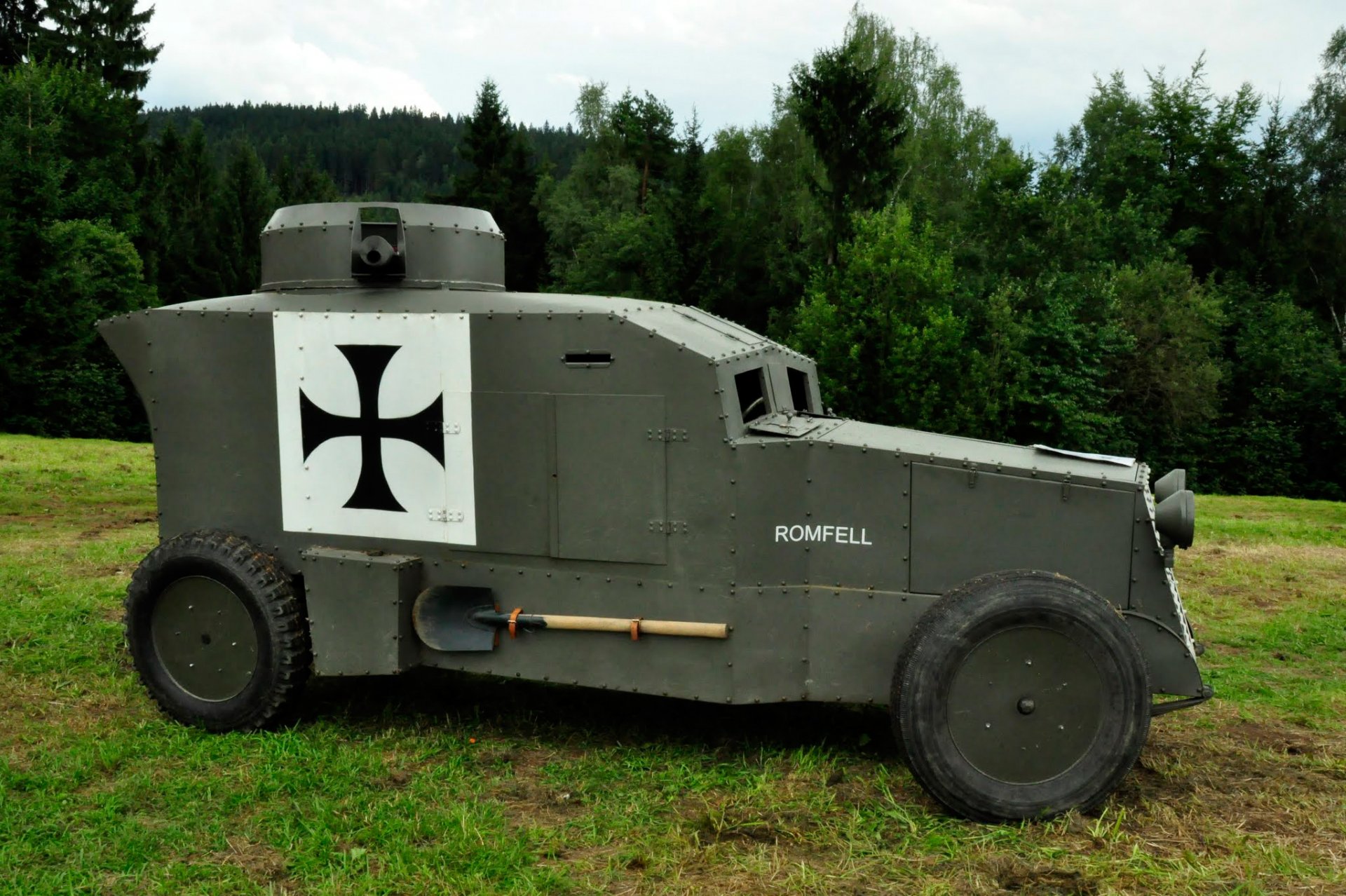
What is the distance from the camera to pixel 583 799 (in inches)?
218

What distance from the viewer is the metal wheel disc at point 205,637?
6.32 metres

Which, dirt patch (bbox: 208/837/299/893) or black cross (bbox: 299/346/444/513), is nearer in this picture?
dirt patch (bbox: 208/837/299/893)

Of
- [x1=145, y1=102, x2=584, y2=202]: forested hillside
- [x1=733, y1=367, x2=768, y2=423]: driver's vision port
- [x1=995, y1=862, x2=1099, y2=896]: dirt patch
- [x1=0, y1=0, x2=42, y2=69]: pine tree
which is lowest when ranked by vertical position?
[x1=995, y1=862, x2=1099, y2=896]: dirt patch

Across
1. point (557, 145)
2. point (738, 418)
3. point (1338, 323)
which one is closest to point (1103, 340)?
point (1338, 323)

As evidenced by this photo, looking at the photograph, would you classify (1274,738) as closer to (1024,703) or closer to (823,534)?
(1024,703)

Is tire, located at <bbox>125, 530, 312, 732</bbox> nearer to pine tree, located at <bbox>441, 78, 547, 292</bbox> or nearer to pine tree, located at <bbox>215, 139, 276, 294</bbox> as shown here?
pine tree, located at <bbox>441, 78, 547, 292</bbox>

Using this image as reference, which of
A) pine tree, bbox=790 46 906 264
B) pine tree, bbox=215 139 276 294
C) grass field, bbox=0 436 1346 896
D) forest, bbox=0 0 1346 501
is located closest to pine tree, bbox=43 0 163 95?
forest, bbox=0 0 1346 501

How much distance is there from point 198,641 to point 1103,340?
2935cm

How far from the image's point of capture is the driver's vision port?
6184mm

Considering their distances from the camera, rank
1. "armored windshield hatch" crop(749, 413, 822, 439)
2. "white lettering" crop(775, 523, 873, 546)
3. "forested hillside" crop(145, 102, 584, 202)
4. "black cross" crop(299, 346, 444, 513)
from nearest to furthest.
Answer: "white lettering" crop(775, 523, 873, 546) < "armored windshield hatch" crop(749, 413, 822, 439) < "black cross" crop(299, 346, 444, 513) < "forested hillside" crop(145, 102, 584, 202)

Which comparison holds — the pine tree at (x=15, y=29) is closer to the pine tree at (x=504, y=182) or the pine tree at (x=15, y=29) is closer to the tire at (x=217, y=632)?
the pine tree at (x=504, y=182)

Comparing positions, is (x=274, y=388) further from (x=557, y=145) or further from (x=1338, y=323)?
(x=557, y=145)

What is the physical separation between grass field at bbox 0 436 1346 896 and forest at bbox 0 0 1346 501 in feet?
64.7

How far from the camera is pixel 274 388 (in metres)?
6.39
